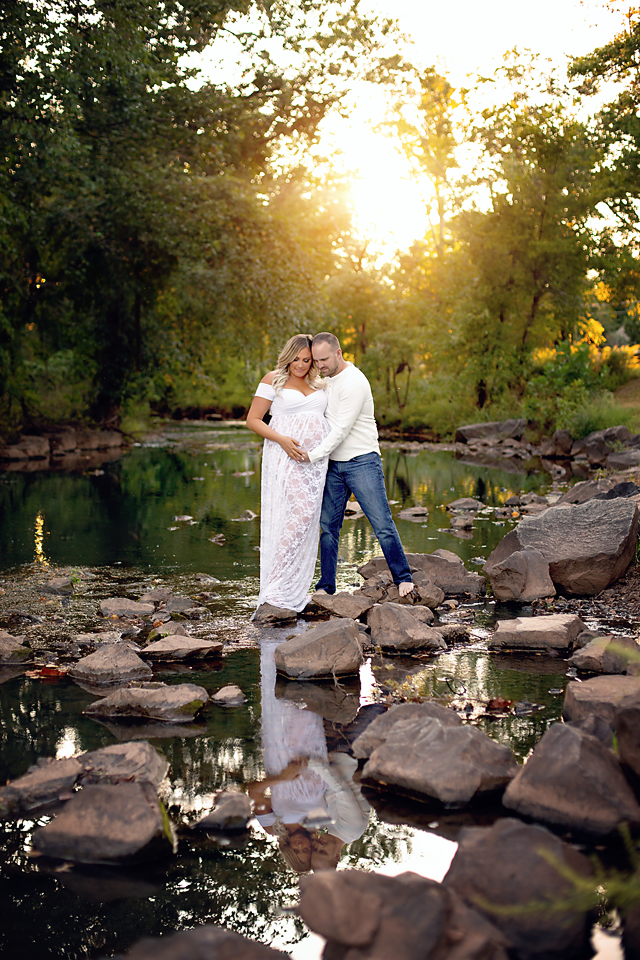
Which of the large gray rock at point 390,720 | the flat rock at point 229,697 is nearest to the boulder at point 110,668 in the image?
the flat rock at point 229,697

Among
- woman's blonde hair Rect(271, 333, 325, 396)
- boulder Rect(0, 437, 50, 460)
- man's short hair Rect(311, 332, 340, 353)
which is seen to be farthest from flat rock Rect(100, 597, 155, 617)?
boulder Rect(0, 437, 50, 460)

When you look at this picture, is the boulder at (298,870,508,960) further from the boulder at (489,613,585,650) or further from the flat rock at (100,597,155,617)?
the flat rock at (100,597,155,617)

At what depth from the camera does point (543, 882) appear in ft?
8.63

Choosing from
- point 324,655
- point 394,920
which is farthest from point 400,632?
point 394,920

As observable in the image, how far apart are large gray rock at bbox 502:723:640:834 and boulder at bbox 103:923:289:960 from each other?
1428mm

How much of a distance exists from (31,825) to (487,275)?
103ft

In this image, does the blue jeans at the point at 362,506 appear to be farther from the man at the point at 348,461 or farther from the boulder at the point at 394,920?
the boulder at the point at 394,920

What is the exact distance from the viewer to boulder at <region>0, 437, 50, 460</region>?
24.1 metres

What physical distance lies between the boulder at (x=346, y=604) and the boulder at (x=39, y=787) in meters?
3.25

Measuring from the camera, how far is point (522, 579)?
7.65m

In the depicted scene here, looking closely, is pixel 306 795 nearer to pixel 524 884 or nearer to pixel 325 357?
pixel 524 884

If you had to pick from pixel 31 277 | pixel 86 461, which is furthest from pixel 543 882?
pixel 31 277

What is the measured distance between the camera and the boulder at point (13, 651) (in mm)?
5855

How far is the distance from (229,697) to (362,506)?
2756 millimetres
